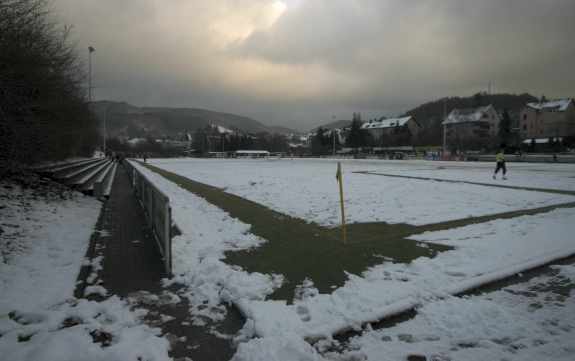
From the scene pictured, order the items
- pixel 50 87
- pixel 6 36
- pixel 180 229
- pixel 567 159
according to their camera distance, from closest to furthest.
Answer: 1. pixel 6 36
2. pixel 180 229
3. pixel 50 87
4. pixel 567 159

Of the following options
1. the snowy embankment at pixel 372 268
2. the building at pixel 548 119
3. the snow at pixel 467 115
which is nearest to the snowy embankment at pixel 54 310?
the snowy embankment at pixel 372 268

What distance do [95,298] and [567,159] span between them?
4888 centimetres

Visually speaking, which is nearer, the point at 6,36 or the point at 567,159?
the point at 6,36

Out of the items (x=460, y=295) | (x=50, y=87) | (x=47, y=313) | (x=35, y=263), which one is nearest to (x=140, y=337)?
(x=47, y=313)

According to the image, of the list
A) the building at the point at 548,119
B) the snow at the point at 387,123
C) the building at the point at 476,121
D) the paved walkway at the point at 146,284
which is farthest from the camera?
the snow at the point at 387,123

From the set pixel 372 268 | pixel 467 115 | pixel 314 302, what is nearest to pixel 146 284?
pixel 314 302

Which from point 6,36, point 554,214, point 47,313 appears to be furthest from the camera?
point 554,214

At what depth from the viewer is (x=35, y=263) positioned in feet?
16.1

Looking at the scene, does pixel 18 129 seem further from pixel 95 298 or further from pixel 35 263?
pixel 95 298

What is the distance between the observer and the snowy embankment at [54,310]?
2795mm

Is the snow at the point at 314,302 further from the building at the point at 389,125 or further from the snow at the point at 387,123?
the snow at the point at 387,123

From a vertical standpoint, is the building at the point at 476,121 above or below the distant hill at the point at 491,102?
below

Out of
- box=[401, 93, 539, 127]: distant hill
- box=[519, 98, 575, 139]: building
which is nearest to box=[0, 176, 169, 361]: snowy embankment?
box=[519, 98, 575, 139]: building

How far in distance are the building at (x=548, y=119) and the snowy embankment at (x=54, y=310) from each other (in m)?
83.5
